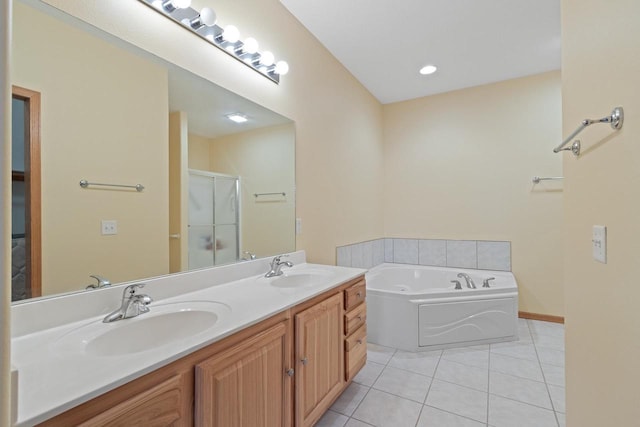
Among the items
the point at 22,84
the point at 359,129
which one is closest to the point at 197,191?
the point at 22,84

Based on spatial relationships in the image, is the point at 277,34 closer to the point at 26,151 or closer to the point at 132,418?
the point at 26,151

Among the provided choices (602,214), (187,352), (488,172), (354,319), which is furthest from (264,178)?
(488,172)

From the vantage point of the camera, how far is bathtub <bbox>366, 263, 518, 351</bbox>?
Result: 2.47 metres

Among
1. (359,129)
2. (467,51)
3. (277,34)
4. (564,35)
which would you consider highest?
(467,51)

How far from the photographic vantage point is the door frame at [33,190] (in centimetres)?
94

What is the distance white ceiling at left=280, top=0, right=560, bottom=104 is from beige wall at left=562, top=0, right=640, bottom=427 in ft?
3.80

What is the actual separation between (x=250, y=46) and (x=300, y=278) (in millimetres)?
1453

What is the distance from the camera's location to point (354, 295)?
1.81 m

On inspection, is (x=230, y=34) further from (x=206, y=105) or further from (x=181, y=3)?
(x=206, y=105)

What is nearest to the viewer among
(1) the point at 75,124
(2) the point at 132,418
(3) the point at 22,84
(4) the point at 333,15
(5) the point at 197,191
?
(2) the point at 132,418

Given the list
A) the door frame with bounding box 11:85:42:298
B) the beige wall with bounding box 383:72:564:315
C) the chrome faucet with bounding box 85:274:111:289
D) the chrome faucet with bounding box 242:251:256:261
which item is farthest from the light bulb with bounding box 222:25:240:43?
the beige wall with bounding box 383:72:564:315

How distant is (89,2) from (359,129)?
255 centimetres

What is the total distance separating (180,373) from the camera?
2.68 ft

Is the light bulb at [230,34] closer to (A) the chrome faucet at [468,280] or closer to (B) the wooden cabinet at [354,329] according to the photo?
(B) the wooden cabinet at [354,329]
